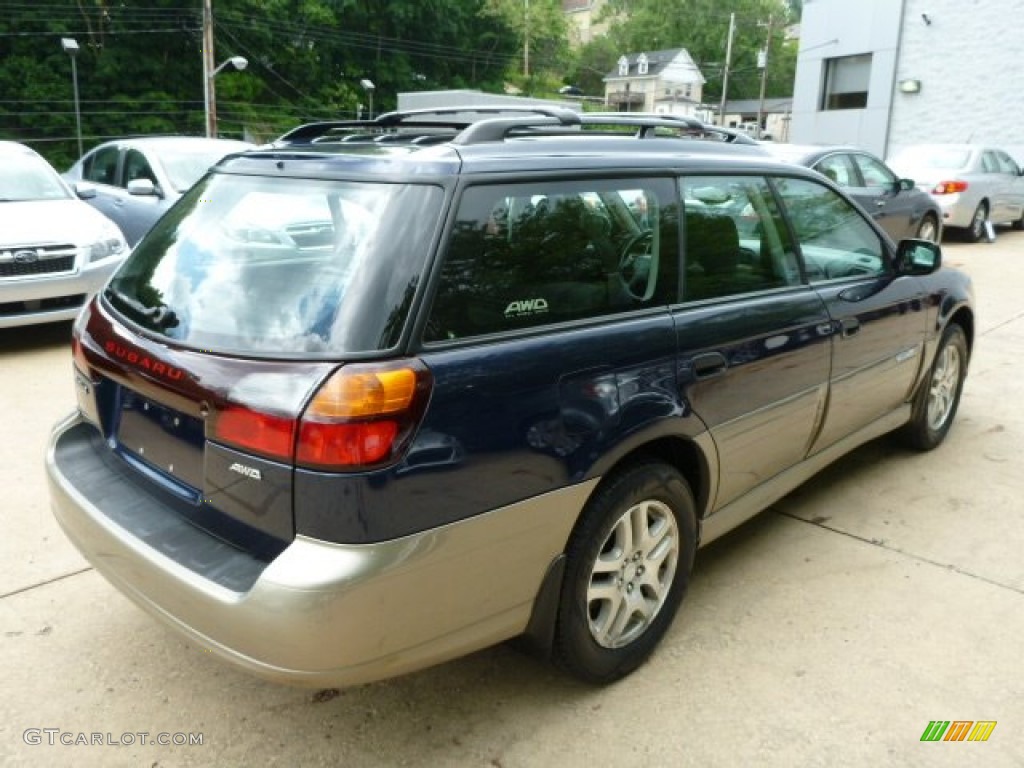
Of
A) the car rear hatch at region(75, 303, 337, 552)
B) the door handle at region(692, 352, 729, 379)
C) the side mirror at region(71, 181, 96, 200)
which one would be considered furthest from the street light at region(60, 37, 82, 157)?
the door handle at region(692, 352, 729, 379)

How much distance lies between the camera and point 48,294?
6.44 meters

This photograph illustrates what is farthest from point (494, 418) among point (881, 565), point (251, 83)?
point (251, 83)

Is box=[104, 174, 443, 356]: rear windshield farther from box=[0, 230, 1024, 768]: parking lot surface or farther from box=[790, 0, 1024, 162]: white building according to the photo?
box=[790, 0, 1024, 162]: white building

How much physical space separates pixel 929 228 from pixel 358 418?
12.0 m

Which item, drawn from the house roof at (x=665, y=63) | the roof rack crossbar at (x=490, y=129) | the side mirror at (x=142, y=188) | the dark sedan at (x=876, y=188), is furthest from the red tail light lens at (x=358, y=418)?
the house roof at (x=665, y=63)

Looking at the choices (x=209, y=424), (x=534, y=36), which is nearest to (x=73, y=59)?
(x=534, y=36)

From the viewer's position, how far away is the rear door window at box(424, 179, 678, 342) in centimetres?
222

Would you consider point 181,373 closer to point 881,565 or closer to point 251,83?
point 881,565

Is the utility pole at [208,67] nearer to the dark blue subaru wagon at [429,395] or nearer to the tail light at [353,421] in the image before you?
the dark blue subaru wagon at [429,395]

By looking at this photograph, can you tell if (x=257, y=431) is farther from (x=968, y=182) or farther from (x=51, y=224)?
(x=968, y=182)

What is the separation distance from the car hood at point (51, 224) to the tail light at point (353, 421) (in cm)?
544

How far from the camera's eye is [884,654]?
9.53ft

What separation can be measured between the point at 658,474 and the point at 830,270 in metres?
1.59

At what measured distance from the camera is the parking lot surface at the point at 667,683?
7.98 feet
